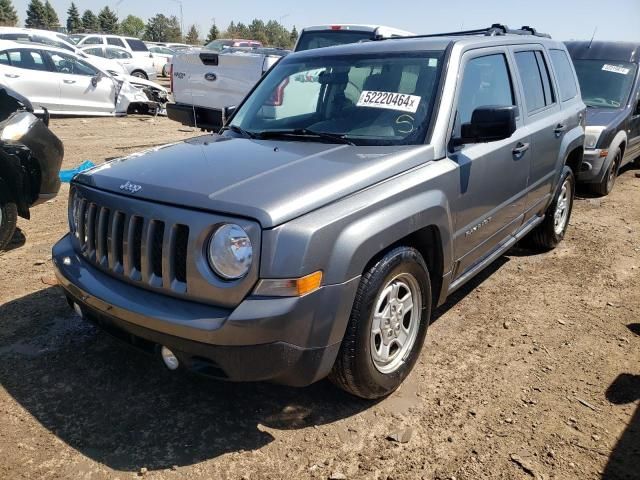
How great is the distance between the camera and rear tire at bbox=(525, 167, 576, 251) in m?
5.18

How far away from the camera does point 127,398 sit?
2973 millimetres

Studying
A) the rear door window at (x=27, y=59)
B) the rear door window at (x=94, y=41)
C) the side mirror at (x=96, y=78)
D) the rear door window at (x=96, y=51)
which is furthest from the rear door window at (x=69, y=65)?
the rear door window at (x=94, y=41)

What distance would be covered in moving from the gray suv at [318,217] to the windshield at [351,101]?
0.04ft

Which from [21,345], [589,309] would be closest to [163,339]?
[21,345]

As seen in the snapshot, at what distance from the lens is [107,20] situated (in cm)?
7650

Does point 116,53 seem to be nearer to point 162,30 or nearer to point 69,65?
point 69,65

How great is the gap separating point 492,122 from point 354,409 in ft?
5.85

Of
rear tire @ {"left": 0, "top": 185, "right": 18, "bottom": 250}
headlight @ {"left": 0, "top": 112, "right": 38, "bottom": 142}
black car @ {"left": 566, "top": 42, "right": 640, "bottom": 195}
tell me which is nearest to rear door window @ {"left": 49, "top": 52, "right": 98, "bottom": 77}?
headlight @ {"left": 0, "top": 112, "right": 38, "bottom": 142}

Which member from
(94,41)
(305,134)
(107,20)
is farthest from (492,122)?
(107,20)

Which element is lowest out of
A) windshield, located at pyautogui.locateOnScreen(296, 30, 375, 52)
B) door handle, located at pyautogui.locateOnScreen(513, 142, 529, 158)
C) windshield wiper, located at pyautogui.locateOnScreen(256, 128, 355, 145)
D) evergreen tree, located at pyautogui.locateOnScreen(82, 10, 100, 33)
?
door handle, located at pyautogui.locateOnScreen(513, 142, 529, 158)

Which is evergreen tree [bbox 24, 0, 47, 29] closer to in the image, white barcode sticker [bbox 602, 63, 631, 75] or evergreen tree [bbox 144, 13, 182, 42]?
evergreen tree [bbox 144, 13, 182, 42]

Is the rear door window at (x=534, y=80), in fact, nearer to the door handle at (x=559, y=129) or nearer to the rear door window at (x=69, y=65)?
the door handle at (x=559, y=129)

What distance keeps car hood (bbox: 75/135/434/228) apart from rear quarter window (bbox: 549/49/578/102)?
2687mm

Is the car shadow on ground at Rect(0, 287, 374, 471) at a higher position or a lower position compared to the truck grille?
lower
